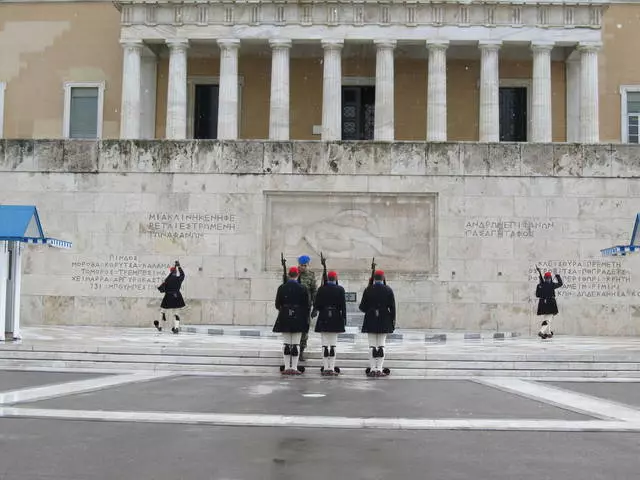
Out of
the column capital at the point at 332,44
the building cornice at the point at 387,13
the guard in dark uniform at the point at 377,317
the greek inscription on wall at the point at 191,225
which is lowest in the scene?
the guard in dark uniform at the point at 377,317

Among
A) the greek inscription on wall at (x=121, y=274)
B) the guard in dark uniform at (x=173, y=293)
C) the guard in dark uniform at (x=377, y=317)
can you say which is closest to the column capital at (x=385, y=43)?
the greek inscription on wall at (x=121, y=274)

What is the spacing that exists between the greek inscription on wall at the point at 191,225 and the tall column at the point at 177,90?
17.5m

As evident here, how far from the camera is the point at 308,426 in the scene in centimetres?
989

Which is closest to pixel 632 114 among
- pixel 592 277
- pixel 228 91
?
pixel 228 91

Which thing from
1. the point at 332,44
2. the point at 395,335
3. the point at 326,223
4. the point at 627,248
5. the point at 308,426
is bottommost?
the point at 308,426

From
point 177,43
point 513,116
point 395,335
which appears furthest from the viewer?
point 513,116

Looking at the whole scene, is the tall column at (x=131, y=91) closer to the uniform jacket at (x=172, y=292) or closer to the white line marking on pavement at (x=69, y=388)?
the uniform jacket at (x=172, y=292)

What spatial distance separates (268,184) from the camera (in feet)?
83.8

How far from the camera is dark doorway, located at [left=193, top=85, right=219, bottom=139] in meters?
48.6

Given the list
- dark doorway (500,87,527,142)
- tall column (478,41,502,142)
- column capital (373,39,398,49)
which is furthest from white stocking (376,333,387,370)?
dark doorway (500,87,527,142)

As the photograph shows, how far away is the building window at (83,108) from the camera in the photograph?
47.5m

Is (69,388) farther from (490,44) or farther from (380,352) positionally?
(490,44)

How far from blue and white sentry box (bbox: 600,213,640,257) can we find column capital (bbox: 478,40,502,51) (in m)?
21.7

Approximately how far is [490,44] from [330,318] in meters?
32.1
